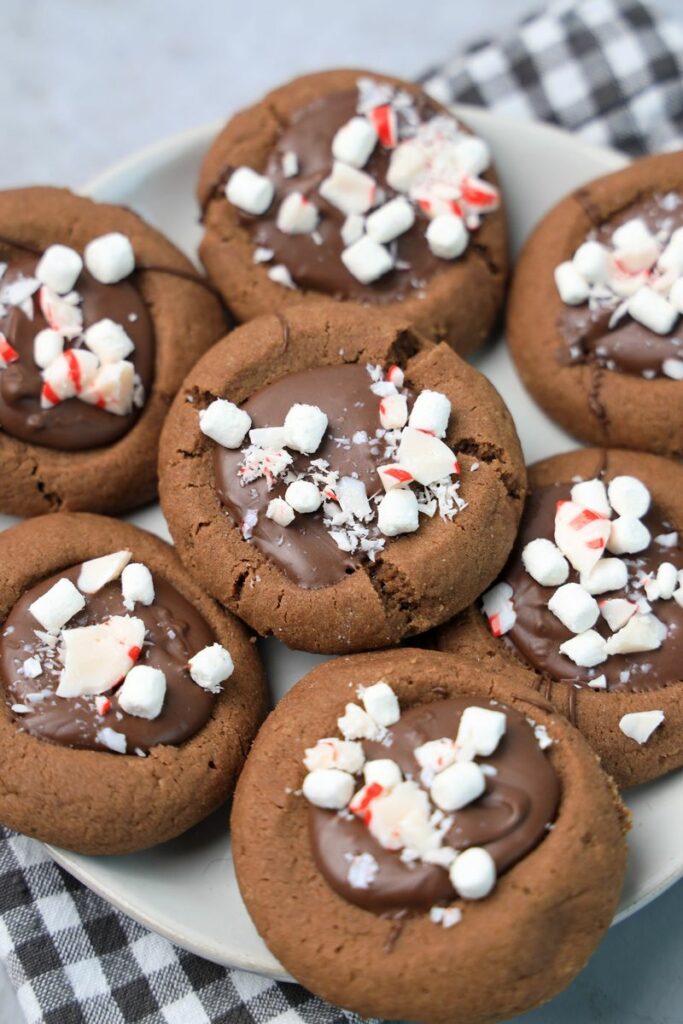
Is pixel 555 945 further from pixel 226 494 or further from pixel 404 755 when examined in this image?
pixel 226 494

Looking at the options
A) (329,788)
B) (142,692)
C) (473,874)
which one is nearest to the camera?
(473,874)

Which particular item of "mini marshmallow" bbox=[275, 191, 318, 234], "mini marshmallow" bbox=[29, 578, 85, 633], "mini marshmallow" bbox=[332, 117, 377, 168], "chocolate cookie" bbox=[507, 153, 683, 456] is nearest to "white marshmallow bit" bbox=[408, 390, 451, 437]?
"chocolate cookie" bbox=[507, 153, 683, 456]

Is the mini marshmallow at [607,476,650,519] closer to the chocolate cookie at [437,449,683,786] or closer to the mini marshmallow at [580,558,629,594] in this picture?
the chocolate cookie at [437,449,683,786]

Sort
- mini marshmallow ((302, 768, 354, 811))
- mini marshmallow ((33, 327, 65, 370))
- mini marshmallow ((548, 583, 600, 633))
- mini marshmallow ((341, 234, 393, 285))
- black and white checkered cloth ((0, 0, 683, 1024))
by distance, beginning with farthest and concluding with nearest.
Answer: mini marshmallow ((341, 234, 393, 285)) → mini marshmallow ((33, 327, 65, 370)) → black and white checkered cloth ((0, 0, 683, 1024)) → mini marshmallow ((548, 583, 600, 633)) → mini marshmallow ((302, 768, 354, 811))

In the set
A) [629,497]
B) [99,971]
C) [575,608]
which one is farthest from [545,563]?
[99,971]

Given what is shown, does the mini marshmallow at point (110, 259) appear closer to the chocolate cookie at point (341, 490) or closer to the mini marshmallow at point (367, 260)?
the chocolate cookie at point (341, 490)

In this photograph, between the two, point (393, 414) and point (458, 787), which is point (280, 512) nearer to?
point (393, 414)

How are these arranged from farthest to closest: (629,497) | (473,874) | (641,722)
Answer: (629,497) < (641,722) < (473,874)
